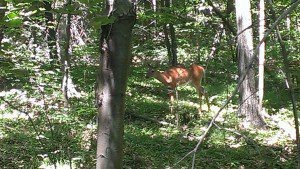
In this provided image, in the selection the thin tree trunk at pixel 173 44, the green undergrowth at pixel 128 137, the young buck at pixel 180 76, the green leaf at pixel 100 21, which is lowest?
the green undergrowth at pixel 128 137

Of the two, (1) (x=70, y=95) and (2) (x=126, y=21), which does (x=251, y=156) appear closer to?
(1) (x=70, y=95)

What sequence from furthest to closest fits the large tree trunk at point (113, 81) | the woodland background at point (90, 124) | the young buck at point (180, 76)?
the young buck at point (180, 76) < the woodland background at point (90, 124) < the large tree trunk at point (113, 81)

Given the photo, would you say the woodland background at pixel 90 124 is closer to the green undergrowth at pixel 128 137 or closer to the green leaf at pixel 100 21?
the green undergrowth at pixel 128 137

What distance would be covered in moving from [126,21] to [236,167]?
5.35 meters

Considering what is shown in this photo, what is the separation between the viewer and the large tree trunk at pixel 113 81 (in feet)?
5.99

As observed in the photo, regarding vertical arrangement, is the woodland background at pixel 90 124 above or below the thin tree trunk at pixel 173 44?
below

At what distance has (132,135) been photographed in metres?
7.62

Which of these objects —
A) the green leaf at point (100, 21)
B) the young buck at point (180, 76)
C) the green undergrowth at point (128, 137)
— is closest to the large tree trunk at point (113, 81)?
the green leaf at point (100, 21)

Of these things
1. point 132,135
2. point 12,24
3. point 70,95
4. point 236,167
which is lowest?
point 236,167

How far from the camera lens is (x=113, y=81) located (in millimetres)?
1897

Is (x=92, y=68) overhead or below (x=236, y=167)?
overhead

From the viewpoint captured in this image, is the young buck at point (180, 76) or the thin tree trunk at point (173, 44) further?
the thin tree trunk at point (173, 44)

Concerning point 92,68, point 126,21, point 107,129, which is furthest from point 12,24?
point 92,68

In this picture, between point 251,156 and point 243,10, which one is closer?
point 251,156
